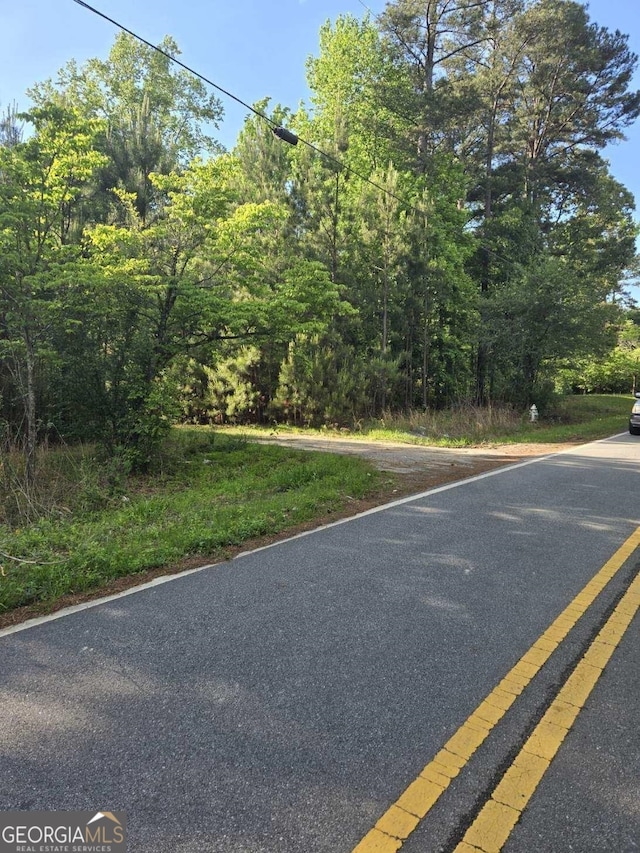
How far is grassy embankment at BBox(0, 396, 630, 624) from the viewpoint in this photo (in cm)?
455

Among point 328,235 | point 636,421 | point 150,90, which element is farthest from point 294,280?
point 150,90

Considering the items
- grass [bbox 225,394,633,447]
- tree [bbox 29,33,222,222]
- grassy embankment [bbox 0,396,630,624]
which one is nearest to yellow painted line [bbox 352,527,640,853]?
grassy embankment [bbox 0,396,630,624]

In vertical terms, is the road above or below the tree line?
below

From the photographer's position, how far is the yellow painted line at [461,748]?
193cm

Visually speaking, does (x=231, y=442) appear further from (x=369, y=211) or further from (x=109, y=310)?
(x=369, y=211)

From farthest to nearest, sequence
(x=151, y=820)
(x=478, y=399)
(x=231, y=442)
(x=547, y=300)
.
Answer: (x=478, y=399)
(x=547, y=300)
(x=231, y=442)
(x=151, y=820)

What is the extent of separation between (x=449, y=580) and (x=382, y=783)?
229 cm

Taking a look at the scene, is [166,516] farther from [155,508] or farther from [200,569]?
[200,569]

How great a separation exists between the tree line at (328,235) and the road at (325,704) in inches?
239

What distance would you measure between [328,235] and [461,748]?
18402 millimetres

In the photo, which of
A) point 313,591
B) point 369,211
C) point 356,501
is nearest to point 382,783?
point 313,591

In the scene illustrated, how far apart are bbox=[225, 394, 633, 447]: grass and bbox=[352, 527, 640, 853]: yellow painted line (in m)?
11.0

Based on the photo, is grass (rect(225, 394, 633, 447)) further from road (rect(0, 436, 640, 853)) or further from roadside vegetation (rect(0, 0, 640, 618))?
road (rect(0, 436, 640, 853))

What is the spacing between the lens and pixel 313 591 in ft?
13.4
